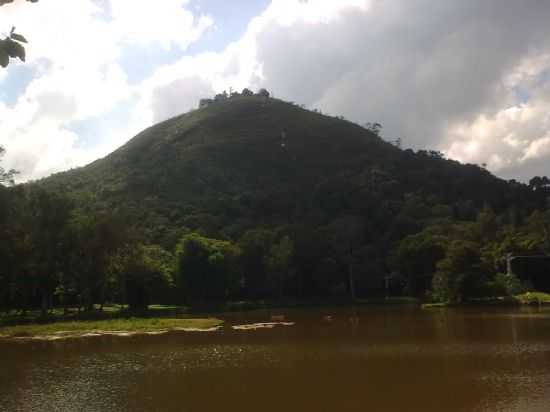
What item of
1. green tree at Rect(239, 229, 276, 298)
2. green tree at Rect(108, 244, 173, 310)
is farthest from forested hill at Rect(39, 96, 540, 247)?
green tree at Rect(108, 244, 173, 310)

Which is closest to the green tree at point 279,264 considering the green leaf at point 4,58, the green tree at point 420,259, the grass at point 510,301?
the green tree at point 420,259

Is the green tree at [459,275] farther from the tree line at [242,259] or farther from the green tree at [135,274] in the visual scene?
the green tree at [135,274]

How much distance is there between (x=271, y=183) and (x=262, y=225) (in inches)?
1386

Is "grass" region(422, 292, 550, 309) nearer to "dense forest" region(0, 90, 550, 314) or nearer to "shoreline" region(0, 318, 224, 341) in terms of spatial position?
"dense forest" region(0, 90, 550, 314)

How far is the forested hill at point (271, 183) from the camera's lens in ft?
440

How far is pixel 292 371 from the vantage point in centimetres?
3259

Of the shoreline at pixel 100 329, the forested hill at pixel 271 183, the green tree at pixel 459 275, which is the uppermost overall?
the forested hill at pixel 271 183

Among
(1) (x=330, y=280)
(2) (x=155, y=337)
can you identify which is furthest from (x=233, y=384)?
(1) (x=330, y=280)

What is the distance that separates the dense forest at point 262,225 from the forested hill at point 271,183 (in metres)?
0.57

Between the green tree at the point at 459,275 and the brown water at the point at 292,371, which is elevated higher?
the green tree at the point at 459,275

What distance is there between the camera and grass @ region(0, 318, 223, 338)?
57.3m

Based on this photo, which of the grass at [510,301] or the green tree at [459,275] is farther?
the green tree at [459,275]

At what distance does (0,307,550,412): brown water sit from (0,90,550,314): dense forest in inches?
1030

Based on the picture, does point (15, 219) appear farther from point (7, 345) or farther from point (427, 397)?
point (427, 397)
